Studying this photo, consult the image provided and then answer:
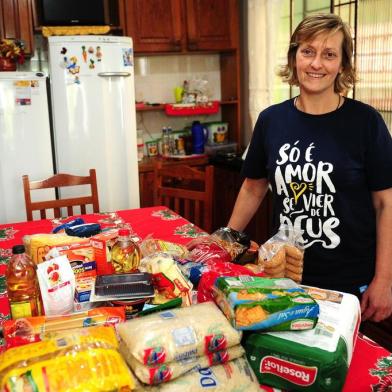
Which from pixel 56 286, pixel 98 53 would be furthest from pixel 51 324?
pixel 98 53

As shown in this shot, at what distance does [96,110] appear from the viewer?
3.33m

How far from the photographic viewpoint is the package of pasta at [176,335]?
800 millimetres

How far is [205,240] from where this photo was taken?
4.61ft

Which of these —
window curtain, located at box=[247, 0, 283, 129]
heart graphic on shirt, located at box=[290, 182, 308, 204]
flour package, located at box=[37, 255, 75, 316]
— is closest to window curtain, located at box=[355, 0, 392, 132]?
window curtain, located at box=[247, 0, 283, 129]

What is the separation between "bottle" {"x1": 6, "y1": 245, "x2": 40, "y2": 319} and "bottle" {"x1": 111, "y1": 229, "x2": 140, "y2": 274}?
246 mm

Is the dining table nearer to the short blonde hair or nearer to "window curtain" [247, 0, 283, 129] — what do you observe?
the short blonde hair

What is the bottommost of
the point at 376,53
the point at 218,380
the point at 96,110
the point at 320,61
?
the point at 218,380

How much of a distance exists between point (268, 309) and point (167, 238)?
109 cm

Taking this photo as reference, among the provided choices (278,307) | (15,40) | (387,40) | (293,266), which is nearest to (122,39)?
(15,40)

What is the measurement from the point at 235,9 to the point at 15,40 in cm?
168

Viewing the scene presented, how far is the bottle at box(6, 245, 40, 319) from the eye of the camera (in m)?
1.04

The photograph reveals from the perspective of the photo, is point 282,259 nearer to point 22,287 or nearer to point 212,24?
point 22,287

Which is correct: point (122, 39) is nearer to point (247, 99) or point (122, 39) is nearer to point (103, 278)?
point (247, 99)

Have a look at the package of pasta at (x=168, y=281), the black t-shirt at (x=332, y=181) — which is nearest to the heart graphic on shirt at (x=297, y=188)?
the black t-shirt at (x=332, y=181)
